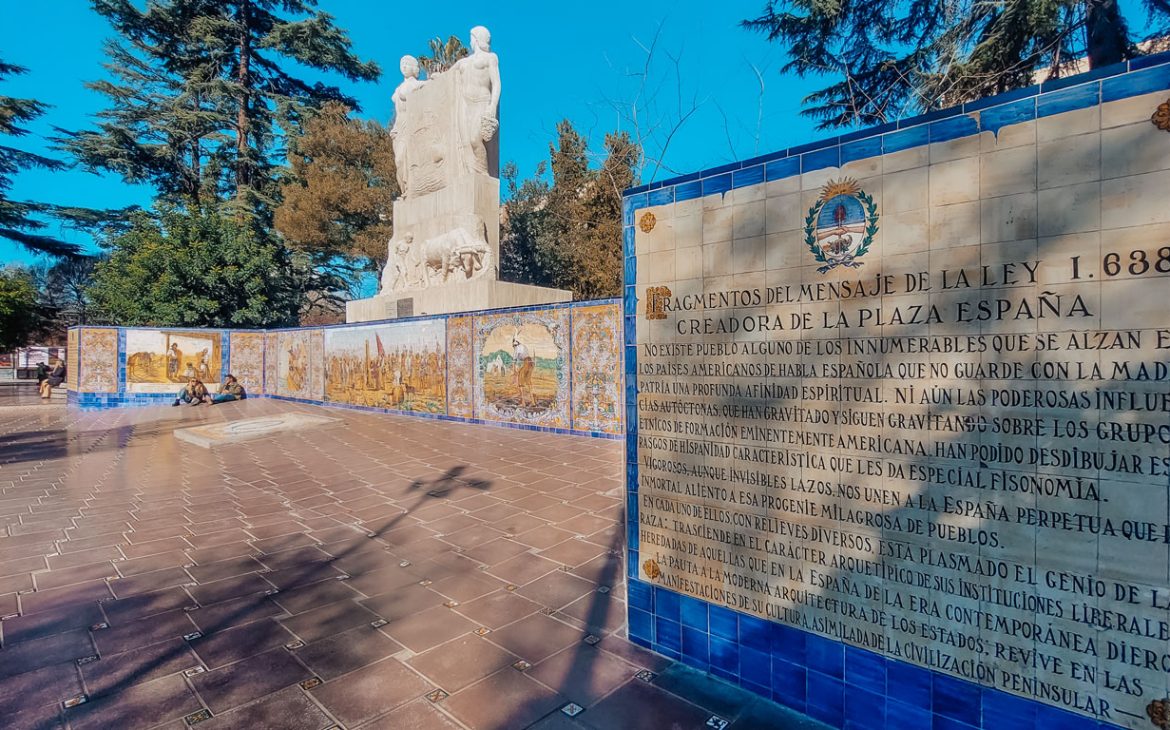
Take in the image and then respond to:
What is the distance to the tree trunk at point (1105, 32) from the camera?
812 centimetres

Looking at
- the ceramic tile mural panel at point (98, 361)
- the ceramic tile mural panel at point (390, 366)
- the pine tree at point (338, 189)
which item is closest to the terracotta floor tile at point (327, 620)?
the ceramic tile mural panel at point (390, 366)

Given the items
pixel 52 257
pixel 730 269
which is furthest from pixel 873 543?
pixel 52 257

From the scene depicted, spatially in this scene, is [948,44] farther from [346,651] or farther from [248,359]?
[248,359]

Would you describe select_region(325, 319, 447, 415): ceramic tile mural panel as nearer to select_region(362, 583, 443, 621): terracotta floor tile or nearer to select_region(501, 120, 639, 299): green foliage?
select_region(501, 120, 639, 299): green foliage

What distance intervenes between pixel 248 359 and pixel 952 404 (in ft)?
60.4

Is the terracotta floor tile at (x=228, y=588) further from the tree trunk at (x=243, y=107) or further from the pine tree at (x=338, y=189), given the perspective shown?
the tree trunk at (x=243, y=107)

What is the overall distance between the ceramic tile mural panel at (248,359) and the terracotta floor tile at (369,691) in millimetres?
16666

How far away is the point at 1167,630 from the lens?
139 cm

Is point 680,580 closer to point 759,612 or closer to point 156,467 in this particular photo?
point 759,612

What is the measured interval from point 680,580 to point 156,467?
6.97m

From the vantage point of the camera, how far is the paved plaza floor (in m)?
2.02

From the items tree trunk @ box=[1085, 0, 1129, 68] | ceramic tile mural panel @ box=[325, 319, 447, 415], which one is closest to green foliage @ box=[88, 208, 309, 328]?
ceramic tile mural panel @ box=[325, 319, 447, 415]

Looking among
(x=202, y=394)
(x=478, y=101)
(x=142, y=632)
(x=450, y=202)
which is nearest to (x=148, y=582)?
(x=142, y=632)

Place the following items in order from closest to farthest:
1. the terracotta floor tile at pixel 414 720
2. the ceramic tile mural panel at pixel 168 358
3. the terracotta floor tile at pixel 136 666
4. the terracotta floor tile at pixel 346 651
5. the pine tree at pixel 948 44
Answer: the terracotta floor tile at pixel 414 720 < the terracotta floor tile at pixel 136 666 < the terracotta floor tile at pixel 346 651 < the pine tree at pixel 948 44 < the ceramic tile mural panel at pixel 168 358
